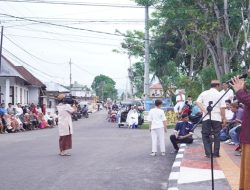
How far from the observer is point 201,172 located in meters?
Answer: 10.2

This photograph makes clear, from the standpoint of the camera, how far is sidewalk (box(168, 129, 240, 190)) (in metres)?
8.84

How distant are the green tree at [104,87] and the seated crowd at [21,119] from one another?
383 feet

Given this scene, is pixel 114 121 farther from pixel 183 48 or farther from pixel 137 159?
pixel 137 159

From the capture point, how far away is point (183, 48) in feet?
145

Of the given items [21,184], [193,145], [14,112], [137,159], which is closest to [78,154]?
[137,159]

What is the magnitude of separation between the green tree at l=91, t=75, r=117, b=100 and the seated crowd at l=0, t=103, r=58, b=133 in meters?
117

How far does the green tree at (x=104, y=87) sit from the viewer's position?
155125mm

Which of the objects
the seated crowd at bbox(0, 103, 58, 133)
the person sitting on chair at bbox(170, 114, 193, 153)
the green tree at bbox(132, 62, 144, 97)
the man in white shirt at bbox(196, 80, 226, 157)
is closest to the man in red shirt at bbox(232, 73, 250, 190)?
the man in white shirt at bbox(196, 80, 226, 157)

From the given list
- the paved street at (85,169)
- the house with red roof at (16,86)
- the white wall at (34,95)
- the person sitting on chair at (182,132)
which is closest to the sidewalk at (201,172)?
the paved street at (85,169)

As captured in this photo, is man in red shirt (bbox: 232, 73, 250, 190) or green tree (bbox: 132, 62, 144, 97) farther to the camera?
green tree (bbox: 132, 62, 144, 97)

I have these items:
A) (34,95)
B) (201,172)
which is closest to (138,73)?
(34,95)

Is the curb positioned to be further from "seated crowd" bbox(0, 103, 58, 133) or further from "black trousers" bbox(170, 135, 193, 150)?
"seated crowd" bbox(0, 103, 58, 133)

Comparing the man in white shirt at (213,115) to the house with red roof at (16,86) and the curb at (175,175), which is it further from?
the house with red roof at (16,86)

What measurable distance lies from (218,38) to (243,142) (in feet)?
79.1
